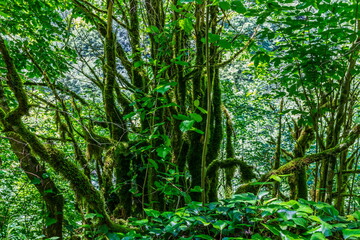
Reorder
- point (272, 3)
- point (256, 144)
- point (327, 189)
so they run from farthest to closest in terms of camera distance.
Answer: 1. point (256, 144)
2. point (327, 189)
3. point (272, 3)

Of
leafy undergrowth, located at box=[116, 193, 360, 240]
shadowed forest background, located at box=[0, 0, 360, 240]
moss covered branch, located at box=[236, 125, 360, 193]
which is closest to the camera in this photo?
leafy undergrowth, located at box=[116, 193, 360, 240]

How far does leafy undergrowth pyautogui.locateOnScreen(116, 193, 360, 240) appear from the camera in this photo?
1.19m

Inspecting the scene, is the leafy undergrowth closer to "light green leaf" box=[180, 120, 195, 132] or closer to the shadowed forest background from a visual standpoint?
the shadowed forest background

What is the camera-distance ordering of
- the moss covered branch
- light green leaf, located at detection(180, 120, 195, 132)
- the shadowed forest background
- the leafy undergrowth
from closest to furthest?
1. the leafy undergrowth
2. light green leaf, located at detection(180, 120, 195, 132)
3. the shadowed forest background
4. the moss covered branch

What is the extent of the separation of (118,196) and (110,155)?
1.70 feet

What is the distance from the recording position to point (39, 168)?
7.41ft

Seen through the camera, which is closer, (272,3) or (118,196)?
(272,3)

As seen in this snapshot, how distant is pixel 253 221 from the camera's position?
1.36 meters

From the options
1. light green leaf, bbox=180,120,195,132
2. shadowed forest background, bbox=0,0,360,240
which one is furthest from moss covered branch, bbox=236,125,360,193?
light green leaf, bbox=180,120,195,132

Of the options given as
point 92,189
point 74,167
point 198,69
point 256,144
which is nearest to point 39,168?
point 74,167

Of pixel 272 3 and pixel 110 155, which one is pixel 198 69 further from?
pixel 110 155

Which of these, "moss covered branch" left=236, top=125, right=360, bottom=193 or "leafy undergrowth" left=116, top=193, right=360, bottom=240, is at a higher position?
"moss covered branch" left=236, top=125, right=360, bottom=193

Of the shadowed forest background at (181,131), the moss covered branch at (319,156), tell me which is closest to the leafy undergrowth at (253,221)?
the shadowed forest background at (181,131)

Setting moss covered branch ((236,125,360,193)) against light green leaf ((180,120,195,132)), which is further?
moss covered branch ((236,125,360,193))
